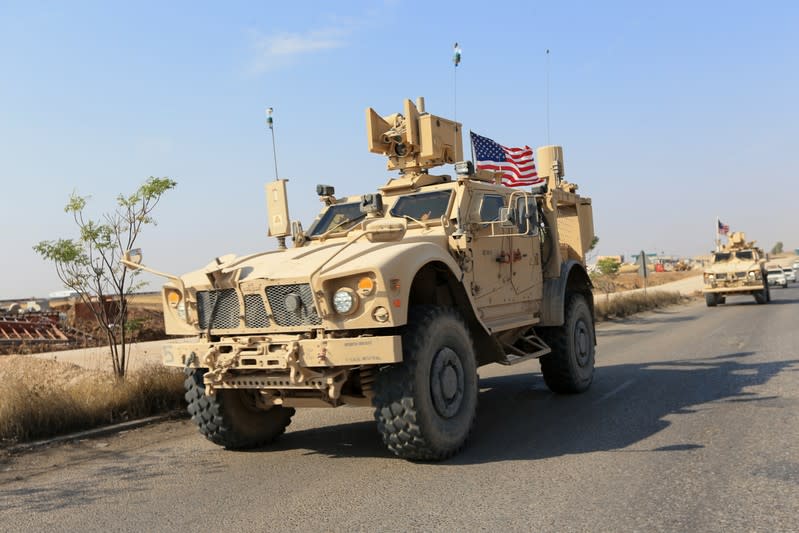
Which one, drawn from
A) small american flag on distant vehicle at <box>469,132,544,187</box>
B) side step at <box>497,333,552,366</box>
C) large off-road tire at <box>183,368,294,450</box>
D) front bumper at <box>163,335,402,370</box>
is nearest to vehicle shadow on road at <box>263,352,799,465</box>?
large off-road tire at <box>183,368,294,450</box>

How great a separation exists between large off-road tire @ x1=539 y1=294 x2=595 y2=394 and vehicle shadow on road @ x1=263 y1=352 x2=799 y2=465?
0.17m

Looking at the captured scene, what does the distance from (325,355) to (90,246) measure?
5.33m

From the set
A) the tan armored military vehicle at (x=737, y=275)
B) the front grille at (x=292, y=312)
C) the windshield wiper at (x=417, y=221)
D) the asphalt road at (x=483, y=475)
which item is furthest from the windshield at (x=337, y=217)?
the tan armored military vehicle at (x=737, y=275)

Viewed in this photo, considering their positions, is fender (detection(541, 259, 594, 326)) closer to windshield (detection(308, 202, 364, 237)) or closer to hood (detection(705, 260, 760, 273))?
windshield (detection(308, 202, 364, 237))

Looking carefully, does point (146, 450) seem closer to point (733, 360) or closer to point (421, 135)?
point (421, 135)

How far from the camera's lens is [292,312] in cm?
529

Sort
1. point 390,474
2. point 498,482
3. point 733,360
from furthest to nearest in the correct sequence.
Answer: point 733,360 → point 390,474 → point 498,482

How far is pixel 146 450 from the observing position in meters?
6.44

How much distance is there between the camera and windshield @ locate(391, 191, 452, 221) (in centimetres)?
695

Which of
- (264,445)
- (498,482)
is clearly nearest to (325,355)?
(498,482)

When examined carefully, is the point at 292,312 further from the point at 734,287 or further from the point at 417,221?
the point at 734,287

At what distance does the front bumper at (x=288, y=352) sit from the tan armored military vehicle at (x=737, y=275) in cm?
2466

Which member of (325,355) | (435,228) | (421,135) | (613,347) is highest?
(421,135)

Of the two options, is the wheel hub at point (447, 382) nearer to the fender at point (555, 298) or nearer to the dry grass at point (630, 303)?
the fender at point (555, 298)
